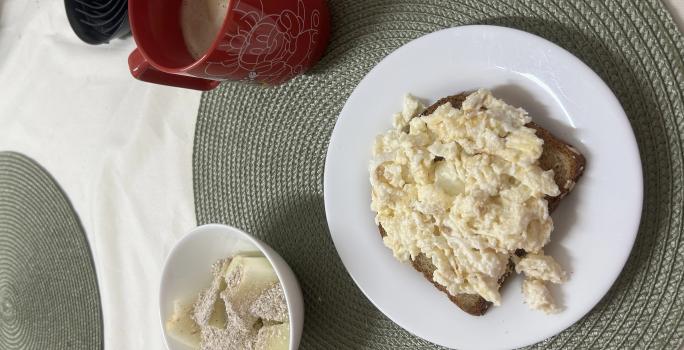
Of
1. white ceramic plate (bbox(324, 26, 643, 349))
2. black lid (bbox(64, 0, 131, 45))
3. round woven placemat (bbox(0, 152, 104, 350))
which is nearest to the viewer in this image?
white ceramic plate (bbox(324, 26, 643, 349))

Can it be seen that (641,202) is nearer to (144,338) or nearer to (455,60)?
(455,60)

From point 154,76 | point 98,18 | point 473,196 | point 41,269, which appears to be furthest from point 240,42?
point 41,269

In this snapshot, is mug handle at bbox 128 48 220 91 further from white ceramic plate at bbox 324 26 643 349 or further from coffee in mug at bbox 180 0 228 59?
white ceramic plate at bbox 324 26 643 349

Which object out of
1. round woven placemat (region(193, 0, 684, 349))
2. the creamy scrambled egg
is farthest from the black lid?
the creamy scrambled egg

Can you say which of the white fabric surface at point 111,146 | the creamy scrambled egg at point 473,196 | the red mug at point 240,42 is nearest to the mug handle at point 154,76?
the red mug at point 240,42

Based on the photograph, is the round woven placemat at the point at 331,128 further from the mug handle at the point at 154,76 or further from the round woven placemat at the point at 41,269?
the round woven placemat at the point at 41,269

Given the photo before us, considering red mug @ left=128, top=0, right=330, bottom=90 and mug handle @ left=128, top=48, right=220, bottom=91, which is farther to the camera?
→ mug handle @ left=128, top=48, right=220, bottom=91

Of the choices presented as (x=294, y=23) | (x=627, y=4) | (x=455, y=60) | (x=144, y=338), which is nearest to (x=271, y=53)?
(x=294, y=23)

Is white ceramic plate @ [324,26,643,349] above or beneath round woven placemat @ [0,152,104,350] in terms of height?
above
